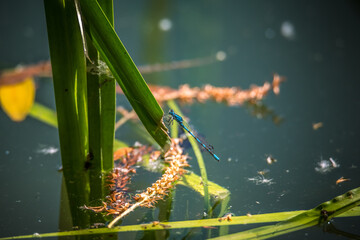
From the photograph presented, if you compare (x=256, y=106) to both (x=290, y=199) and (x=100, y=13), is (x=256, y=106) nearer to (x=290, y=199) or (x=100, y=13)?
(x=290, y=199)

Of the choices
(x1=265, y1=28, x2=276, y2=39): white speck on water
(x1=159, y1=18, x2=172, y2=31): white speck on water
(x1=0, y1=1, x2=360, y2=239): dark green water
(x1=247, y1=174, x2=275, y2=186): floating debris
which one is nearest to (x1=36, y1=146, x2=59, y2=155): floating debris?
(x1=0, y1=1, x2=360, y2=239): dark green water

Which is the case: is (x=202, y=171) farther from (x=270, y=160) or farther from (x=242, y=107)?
(x=242, y=107)

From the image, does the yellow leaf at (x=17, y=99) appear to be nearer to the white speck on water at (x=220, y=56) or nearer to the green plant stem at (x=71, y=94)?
the green plant stem at (x=71, y=94)

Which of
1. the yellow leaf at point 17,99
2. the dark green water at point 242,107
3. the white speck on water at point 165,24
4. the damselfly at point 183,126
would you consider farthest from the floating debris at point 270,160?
the white speck on water at point 165,24

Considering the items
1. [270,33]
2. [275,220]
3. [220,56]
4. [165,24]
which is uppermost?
[165,24]

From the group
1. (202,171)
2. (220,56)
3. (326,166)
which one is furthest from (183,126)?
(220,56)

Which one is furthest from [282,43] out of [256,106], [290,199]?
[290,199]

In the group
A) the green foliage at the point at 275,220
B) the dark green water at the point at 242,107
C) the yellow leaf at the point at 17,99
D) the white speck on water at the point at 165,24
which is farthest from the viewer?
the white speck on water at the point at 165,24
